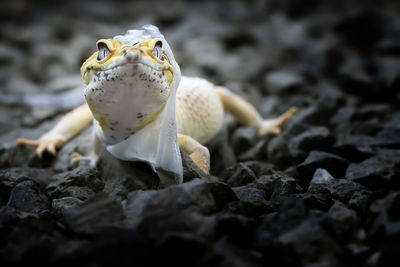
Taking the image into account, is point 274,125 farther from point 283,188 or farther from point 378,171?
point 283,188

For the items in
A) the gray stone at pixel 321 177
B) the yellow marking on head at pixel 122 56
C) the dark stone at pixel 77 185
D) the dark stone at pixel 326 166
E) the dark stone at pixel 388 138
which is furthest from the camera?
the dark stone at pixel 388 138

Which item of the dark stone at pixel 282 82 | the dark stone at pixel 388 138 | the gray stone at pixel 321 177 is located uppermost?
→ the dark stone at pixel 282 82

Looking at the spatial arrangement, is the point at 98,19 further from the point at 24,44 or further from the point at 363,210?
the point at 363,210

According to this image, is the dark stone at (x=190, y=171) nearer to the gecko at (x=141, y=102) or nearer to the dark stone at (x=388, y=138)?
the gecko at (x=141, y=102)

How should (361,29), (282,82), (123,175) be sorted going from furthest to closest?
(361,29) < (282,82) < (123,175)

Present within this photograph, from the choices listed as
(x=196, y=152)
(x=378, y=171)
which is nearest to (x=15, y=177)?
(x=196, y=152)

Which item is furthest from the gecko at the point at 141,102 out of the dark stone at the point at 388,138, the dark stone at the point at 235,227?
the dark stone at the point at 388,138

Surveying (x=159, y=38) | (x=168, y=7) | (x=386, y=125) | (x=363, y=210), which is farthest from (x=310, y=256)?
(x=168, y=7)
